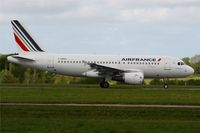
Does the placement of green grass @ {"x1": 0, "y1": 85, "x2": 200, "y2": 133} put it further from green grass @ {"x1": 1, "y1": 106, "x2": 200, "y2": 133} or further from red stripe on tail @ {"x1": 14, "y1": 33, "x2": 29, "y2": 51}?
red stripe on tail @ {"x1": 14, "y1": 33, "x2": 29, "y2": 51}

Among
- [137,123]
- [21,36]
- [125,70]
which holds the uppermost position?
[21,36]

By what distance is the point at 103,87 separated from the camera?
174 feet

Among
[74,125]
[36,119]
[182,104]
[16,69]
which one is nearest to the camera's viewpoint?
[74,125]

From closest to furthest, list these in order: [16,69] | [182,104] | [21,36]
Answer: [182,104] → [21,36] → [16,69]

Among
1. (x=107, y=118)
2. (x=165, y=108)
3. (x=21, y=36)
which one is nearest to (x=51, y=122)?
(x=107, y=118)

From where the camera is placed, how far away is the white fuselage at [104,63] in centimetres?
5469

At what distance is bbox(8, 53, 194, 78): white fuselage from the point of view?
5469 centimetres

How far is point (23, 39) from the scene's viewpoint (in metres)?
57.2

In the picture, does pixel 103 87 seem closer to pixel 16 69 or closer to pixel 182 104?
pixel 182 104

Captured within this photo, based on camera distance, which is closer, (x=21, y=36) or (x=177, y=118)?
(x=177, y=118)

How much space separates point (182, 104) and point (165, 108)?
Answer: 3.42 metres

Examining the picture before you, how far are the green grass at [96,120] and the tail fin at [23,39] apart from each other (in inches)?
1167

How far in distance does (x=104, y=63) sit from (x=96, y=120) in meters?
33.1

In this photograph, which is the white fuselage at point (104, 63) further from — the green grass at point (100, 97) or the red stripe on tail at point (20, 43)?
the green grass at point (100, 97)
